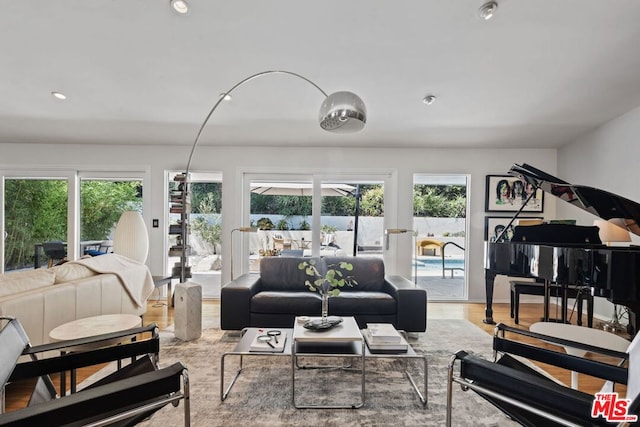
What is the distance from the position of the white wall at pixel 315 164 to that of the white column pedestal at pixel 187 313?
1.63 meters

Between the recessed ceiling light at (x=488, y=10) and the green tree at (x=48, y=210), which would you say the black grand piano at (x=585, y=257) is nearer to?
the recessed ceiling light at (x=488, y=10)

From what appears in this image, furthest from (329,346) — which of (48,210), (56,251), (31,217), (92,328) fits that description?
(31,217)

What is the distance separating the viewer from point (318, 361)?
271cm

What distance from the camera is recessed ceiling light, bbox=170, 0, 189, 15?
7.83 ft

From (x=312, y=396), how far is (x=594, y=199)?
7.71 ft

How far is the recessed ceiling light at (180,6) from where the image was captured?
239cm

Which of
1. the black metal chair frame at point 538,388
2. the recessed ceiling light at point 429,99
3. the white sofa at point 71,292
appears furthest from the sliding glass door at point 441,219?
the white sofa at point 71,292

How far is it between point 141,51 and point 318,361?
3175 mm

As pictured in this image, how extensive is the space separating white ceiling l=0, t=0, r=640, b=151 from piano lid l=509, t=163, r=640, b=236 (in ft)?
4.08

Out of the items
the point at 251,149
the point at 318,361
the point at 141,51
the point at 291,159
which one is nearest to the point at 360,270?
the point at 318,361

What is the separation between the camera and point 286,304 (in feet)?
10.5

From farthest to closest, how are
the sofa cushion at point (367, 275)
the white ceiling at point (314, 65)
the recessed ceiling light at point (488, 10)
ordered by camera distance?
the sofa cushion at point (367, 275) → the white ceiling at point (314, 65) → the recessed ceiling light at point (488, 10)

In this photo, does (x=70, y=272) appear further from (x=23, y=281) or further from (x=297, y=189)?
(x=297, y=189)

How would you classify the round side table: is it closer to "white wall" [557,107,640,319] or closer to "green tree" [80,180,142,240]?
"green tree" [80,180,142,240]
